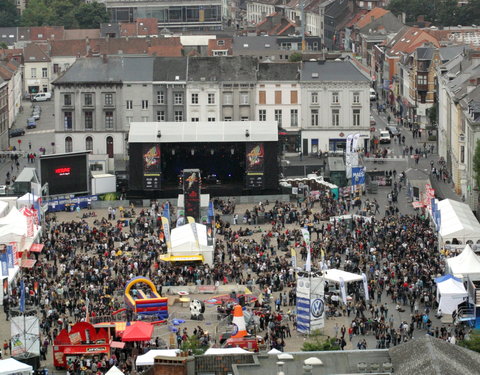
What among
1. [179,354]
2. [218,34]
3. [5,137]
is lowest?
[179,354]

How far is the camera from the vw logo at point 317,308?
70438 mm

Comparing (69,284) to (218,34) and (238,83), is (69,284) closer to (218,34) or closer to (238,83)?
(238,83)

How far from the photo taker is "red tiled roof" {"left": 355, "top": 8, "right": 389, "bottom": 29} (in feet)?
566

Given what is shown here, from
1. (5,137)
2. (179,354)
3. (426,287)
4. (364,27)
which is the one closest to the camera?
(179,354)

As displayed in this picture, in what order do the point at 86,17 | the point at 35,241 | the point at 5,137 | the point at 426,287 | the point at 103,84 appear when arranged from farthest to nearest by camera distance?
the point at 86,17, the point at 5,137, the point at 103,84, the point at 35,241, the point at 426,287

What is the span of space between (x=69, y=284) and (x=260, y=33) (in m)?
99.2

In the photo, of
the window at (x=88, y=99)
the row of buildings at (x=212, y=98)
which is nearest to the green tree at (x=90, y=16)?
the row of buildings at (x=212, y=98)

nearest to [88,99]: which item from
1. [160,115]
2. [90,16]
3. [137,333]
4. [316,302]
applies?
[160,115]

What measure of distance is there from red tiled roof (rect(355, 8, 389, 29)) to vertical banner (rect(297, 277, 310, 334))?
341ft

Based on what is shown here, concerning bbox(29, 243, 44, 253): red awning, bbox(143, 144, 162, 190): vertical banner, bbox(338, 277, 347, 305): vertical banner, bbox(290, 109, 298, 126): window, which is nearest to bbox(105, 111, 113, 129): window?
bbox(290, 109, 298, 126): window

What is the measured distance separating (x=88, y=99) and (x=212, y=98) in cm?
885

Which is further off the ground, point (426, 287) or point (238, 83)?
point (238, 83)

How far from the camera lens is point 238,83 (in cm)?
11844

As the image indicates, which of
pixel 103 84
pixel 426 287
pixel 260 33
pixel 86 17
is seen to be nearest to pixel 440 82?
pixel 103 84
